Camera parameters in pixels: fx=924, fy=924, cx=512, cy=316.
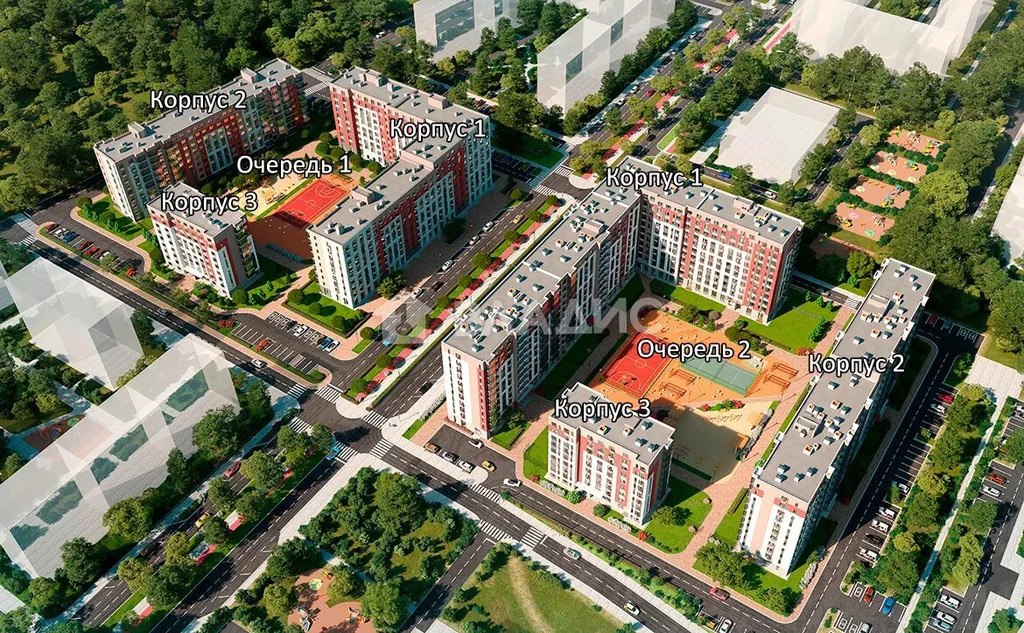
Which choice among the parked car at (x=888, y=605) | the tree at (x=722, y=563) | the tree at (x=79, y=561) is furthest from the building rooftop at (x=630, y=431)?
the tree at (x=79, y=561)

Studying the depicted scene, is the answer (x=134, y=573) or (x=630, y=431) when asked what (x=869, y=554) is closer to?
(x=630, y=431)

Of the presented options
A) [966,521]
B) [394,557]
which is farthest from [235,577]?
[966,521]

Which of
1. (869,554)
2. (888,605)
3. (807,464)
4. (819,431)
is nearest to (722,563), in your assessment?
(807,464)

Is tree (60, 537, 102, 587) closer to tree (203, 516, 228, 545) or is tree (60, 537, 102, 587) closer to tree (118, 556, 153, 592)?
tree (118, 556, 153, 592)

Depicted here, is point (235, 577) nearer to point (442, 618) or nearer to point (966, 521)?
point (442, 618)

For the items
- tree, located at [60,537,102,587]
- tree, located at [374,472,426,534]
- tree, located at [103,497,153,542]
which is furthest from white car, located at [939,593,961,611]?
tree, located at [60,537,102,587]

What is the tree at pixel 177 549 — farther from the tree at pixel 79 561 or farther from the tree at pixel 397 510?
the tree at pixel 397 510
